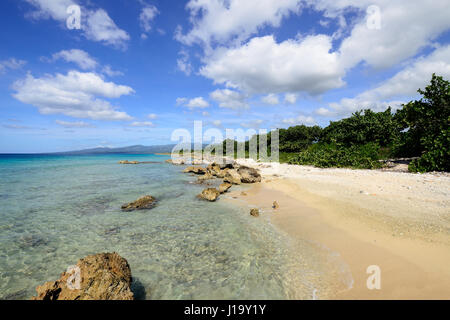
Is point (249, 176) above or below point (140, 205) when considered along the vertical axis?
above

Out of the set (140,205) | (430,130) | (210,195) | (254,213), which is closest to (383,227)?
(254,213)

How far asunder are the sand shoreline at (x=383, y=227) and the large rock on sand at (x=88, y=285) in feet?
15.4

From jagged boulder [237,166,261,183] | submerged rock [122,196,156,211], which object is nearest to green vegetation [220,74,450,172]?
jagged boulder [237,166,261,183]

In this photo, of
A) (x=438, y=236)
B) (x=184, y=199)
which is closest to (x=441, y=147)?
(x=438, y=236)

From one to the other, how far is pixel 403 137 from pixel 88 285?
1146 inches

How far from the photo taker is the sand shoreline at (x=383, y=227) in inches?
161

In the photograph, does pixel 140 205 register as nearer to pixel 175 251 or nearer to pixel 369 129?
pixel 175 251

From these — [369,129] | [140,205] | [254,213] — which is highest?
[369,129]

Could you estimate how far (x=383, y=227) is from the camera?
6727 millimetres

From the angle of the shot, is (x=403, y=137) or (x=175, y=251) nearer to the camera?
(x=175, y=251)

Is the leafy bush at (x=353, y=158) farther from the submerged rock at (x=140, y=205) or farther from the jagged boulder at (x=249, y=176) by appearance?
the submerged rock at (x=140, y=205)

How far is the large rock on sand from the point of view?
3566 millimetres

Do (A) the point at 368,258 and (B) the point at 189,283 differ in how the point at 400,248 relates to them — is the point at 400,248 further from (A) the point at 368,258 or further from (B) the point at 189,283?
(B) the point at 189,283
